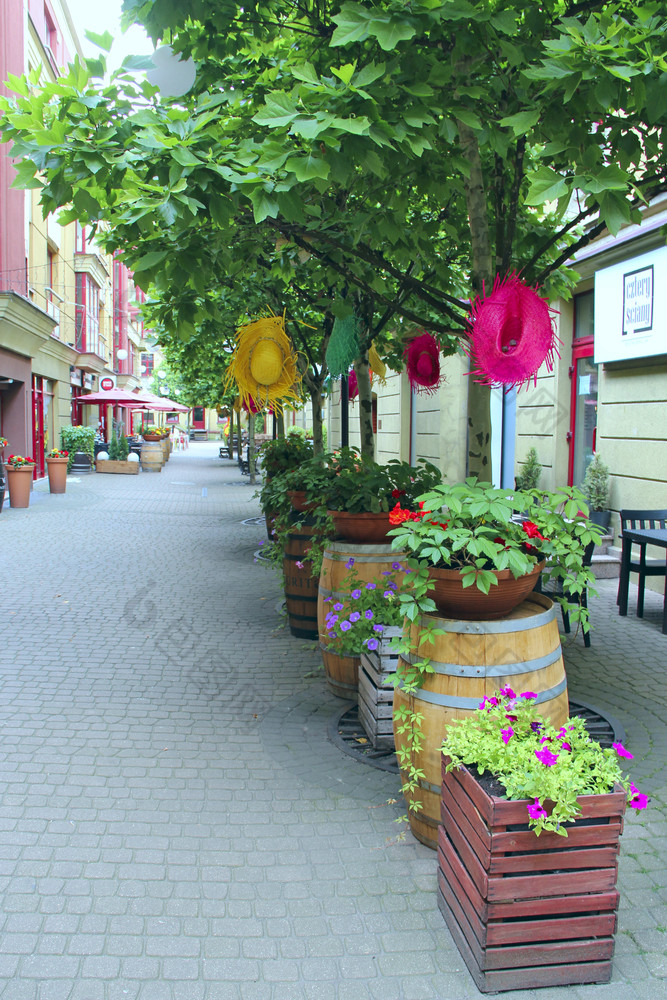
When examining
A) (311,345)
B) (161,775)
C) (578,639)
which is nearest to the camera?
(161,775)

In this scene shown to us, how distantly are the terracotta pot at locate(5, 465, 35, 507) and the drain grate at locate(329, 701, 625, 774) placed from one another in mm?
12361

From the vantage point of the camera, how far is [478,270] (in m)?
4.59

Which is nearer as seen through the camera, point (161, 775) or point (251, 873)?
point (251, 873)

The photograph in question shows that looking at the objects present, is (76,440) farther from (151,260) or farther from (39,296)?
(151,260)

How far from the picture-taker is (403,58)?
383 cm

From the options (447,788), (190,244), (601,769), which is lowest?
(447,788)

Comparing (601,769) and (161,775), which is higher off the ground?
(601,769)

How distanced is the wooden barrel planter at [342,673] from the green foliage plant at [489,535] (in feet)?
5.63

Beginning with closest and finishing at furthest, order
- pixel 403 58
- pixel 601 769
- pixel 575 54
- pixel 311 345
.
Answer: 1. pixel 601 769
2. pixel 575 54
3. pixel 403 58
4. pixel 311 345

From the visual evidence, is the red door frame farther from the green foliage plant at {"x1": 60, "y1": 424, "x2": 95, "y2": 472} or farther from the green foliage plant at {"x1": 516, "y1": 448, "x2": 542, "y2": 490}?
the green foliage plant at {"x1": 60, "y1": 424, "x2": 95, "y2": 472}

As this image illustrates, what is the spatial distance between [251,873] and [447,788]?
0.94 m

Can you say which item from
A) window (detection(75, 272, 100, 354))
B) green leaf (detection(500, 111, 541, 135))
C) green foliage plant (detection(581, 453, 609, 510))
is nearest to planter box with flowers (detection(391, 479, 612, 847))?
green leaf (detection(500, 111, 541, 135))

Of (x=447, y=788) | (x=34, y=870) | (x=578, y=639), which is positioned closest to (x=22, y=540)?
(x=578, y=639)

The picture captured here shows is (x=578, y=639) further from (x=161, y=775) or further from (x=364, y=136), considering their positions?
(x=364, y=136)
